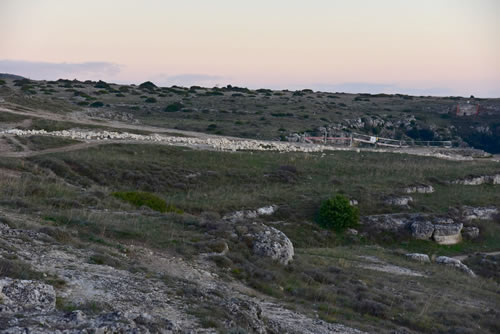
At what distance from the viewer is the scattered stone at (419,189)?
1560 inches

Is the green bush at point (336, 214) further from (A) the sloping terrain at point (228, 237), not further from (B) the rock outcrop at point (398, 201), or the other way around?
(B) the rock outcrop at point (398, 201)

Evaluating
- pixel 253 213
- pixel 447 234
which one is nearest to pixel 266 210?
pixel 253 213

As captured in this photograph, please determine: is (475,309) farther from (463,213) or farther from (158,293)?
(463,213)

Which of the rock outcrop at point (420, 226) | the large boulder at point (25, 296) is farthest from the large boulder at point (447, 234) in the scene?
the large boulder at point (25, 296)

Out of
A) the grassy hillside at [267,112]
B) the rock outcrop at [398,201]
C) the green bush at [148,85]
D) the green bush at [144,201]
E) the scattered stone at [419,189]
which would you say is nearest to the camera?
the green bush at [144,201]

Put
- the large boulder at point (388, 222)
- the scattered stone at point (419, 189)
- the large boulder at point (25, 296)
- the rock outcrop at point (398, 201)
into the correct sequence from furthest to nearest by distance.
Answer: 1. the scattered stone at point (419, 189)
2. the rock outcrop at point (398, 201)
3. the large boulder at point (388, 222)
4. the large boulder at point (25, 296)

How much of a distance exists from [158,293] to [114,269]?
1.75 meters

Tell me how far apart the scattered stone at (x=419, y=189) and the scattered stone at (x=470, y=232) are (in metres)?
5.90

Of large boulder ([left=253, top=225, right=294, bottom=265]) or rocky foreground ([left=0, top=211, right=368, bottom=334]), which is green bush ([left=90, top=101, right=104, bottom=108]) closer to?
large boulder ([left=253, top=225, right=294, bottom=265])

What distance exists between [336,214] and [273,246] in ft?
46.8

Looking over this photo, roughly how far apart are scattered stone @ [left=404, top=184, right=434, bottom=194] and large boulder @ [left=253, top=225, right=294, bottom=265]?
75.3ft

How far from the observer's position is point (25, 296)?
887 cm

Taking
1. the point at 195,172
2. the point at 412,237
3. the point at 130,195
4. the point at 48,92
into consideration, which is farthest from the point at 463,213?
the point at 48,92

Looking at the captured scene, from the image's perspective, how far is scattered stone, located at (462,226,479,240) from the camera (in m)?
33.8
